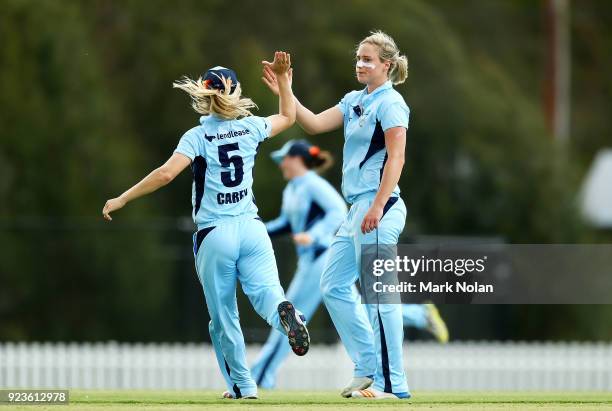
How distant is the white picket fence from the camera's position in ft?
56.6

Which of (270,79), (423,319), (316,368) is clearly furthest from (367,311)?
(316,368)

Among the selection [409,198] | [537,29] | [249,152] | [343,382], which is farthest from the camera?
[537,29]

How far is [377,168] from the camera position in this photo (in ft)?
29.3

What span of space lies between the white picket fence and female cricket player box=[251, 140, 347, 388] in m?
5.00

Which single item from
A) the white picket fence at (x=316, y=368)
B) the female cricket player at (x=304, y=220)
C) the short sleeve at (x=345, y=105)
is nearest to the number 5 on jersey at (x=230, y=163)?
the short sleeve at (x=345, y=105)

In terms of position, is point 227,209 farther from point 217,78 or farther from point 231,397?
point 231,397

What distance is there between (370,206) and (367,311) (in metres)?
0.82

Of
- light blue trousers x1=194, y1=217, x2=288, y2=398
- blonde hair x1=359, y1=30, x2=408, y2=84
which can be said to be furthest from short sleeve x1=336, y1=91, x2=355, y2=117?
light blue trousers x1=194, y1=217, x2=288, y2=398

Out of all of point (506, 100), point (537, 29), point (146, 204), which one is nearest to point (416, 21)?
point (506, 100)

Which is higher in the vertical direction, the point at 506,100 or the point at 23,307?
the point at 506,100

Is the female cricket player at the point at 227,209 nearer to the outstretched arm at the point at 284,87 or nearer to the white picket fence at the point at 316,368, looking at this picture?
the outstretched arm at the point at 284,87

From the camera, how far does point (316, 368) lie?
57.8 feet

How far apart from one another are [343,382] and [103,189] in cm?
580

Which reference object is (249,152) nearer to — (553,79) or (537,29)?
(553,79)
